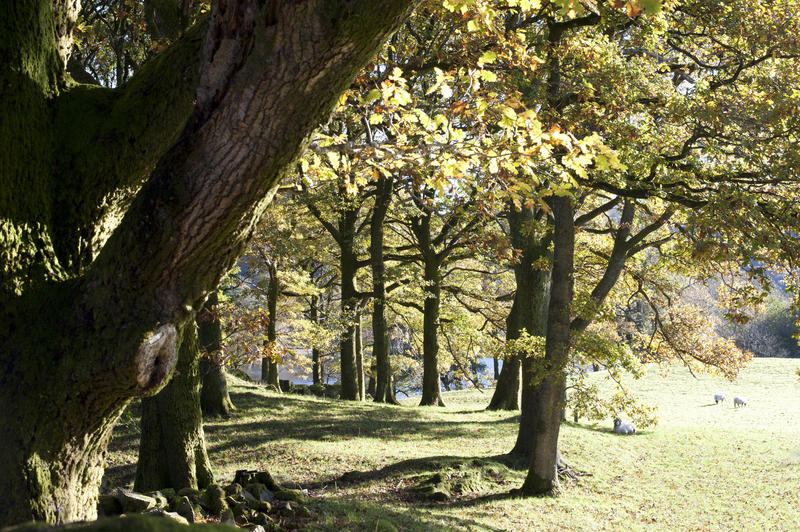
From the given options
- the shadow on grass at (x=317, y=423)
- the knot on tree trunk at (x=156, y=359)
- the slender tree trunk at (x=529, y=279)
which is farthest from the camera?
the slender tree trunk at (x=529, y=279)

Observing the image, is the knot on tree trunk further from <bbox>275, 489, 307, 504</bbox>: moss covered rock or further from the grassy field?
<bbox>275, 489, 307, 504</bbox>: moss covered rock

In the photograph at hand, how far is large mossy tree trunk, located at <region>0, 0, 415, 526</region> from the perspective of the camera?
2676 mm

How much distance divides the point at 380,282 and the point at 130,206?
54.4 ft

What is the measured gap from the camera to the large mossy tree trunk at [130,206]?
268 centimetres

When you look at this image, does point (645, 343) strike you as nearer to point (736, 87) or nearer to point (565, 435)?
point (565, 435)

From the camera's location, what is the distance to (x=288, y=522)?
6.27 metres

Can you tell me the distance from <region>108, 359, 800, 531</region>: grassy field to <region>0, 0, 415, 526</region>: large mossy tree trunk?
3756 millimetres

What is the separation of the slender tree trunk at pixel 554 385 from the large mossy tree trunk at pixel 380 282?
840cm

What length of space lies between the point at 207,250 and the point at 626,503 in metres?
9.82

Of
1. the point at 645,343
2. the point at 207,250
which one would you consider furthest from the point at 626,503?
the point at 207,250

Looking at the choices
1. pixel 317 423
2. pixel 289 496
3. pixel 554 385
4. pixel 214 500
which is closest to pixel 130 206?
pixel 214 500

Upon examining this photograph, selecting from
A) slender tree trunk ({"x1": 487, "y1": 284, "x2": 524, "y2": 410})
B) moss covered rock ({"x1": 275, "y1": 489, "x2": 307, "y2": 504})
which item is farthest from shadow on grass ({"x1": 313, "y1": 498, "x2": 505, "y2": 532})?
slender tree trunk ({"x1": 487, "y1": 284, "x2": 524, "y2": 410})

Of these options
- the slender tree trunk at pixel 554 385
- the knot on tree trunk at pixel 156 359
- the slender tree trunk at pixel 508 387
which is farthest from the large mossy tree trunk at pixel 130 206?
the slender tree trunk at pixel 508 387

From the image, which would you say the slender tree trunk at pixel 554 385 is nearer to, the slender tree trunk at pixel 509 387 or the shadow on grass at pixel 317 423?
the shadow on grass at pixel 317 423
